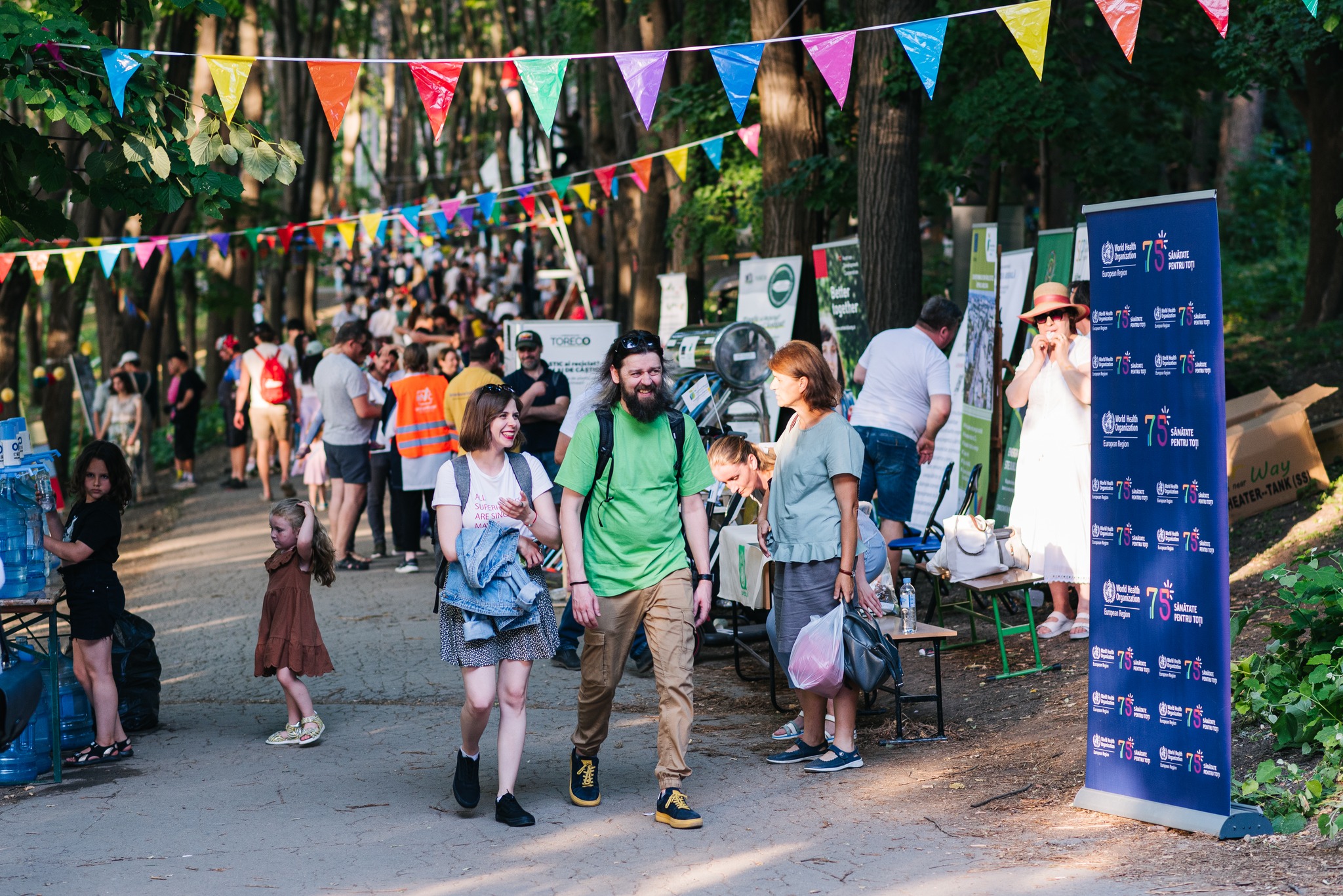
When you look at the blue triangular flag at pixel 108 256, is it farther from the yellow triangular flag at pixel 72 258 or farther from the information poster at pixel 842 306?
the information poster at pixel 842 306

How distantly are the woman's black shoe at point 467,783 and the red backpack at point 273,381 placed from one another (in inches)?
439

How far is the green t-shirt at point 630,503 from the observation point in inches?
216

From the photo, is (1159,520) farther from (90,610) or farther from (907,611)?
(90,610)

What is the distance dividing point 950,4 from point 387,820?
33.1ft

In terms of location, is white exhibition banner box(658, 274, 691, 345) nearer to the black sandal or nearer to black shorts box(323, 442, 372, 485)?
black shorts box(323, 442, 372, 485)

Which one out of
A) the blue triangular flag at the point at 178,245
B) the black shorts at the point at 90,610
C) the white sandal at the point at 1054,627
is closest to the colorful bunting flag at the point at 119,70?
the black shorts at the point at 90,610

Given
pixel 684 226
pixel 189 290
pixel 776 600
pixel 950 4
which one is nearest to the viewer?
pixel 776 600

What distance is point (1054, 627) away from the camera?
322 inches

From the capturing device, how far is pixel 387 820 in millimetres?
5562

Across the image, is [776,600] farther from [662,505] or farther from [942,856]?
[942,856]

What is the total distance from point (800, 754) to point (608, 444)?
190cm

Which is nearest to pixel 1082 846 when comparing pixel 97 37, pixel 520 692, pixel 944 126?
pixel 520 692

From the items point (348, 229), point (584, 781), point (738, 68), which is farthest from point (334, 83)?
point (348, 229)

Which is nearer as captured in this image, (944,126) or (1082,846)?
(1082,846)
